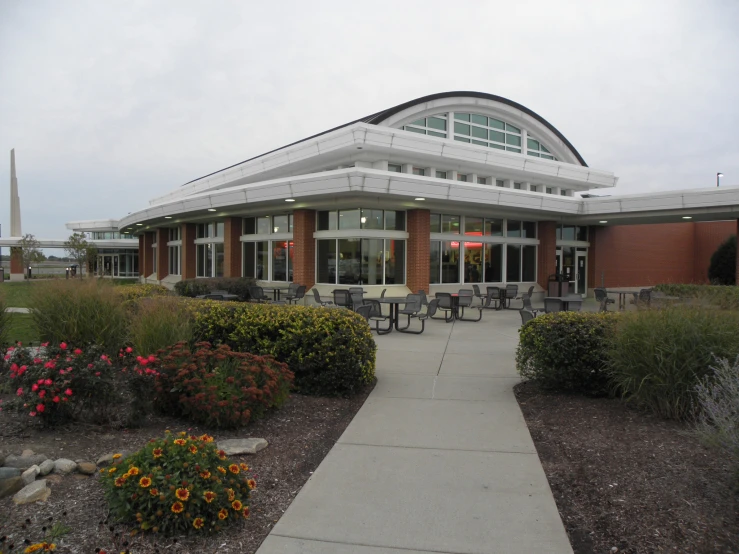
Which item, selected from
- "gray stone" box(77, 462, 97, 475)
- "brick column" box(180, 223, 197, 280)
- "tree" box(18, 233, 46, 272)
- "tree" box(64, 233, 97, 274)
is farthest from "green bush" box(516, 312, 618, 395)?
"tree" box(18, 233, 46, 272)

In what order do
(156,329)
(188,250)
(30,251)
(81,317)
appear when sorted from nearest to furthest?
(156,329) → (81,317) → (188,250) → (30,251)

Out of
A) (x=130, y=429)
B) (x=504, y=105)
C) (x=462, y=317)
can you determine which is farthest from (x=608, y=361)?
(x=504, y=105)

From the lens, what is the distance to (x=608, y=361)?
6.00 meters

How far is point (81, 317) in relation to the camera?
24.8 feet

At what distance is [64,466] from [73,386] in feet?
3.51

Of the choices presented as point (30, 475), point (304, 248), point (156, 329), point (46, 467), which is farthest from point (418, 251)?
point (30, 475)

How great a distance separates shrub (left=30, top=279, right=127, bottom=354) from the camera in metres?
7.54

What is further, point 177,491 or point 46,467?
point 46,467

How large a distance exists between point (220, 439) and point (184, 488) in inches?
73.7

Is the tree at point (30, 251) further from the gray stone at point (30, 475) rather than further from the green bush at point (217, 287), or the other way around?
the gray stone at point (30, 475)

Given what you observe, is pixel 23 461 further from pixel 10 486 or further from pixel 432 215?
pixel 432 215

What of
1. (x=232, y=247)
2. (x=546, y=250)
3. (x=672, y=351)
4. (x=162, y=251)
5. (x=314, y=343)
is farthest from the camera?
(x=162, y=251)

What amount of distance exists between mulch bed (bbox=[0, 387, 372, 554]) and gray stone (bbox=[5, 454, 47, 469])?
0.18 m

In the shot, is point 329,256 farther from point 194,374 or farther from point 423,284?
point 194,374
